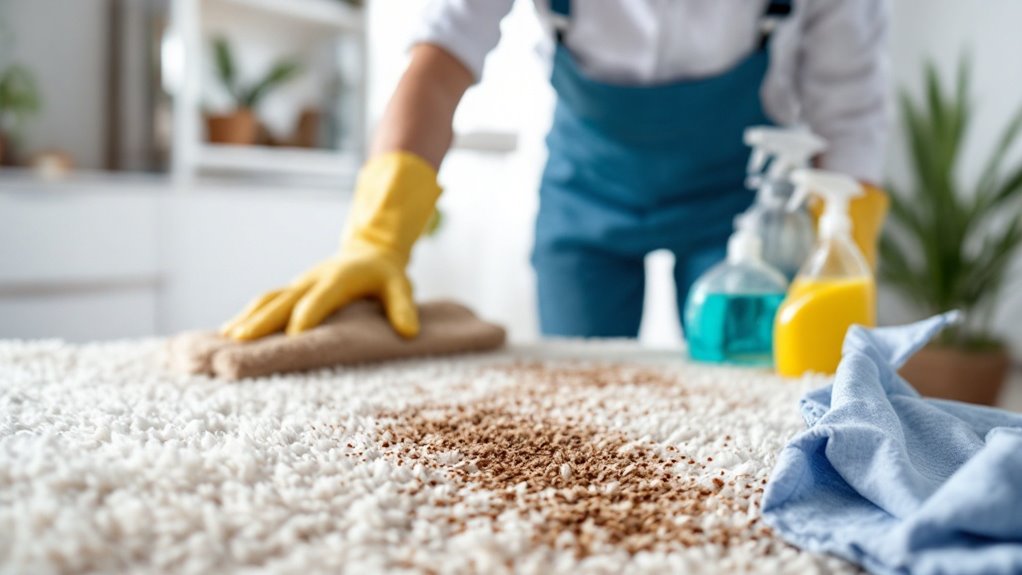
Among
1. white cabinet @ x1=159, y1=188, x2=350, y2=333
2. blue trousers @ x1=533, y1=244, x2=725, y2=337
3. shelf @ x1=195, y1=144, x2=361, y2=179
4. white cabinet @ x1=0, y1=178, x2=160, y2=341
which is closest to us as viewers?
blue trousers @ x1=533, y1=244, x2=725, y2=337

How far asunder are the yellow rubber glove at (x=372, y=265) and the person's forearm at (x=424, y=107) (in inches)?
0.8

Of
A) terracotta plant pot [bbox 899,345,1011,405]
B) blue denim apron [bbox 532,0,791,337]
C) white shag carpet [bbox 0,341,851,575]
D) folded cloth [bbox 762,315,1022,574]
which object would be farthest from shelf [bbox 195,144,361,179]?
folded cloth [bbox 762,315,1022,574]

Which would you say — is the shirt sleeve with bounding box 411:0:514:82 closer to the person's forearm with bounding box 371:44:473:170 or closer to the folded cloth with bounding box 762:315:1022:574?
the person's forearm with bounding box 371:44:473:170

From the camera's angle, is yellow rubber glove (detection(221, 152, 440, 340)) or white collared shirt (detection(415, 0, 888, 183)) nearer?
yellow rubber glove (detection(221, 152, 440, 340))

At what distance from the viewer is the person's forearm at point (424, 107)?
98cm

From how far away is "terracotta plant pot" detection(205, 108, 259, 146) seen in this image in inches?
A: 100

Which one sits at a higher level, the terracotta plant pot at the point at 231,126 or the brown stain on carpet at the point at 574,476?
the terracotta plant pot at the point at 231,126

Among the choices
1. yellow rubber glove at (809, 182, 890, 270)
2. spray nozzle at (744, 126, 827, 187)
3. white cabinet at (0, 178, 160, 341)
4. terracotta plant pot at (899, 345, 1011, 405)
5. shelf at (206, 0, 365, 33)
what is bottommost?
terracotta plant pot at (899, 345, 1011, 405)

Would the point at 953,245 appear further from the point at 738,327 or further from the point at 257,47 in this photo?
the point at 257,47

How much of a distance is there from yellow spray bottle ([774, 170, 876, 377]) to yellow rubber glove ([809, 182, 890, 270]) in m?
0.27

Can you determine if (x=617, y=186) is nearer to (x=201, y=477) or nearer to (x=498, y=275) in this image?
(x=201, y=477)

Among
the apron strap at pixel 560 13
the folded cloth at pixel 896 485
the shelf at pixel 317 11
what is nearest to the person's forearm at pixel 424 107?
the apron strap at pixel 560 13

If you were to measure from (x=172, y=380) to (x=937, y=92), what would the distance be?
2936 mm

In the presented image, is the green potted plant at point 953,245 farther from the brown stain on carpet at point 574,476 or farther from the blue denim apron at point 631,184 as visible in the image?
the brown stain on carpet at point 574,476
